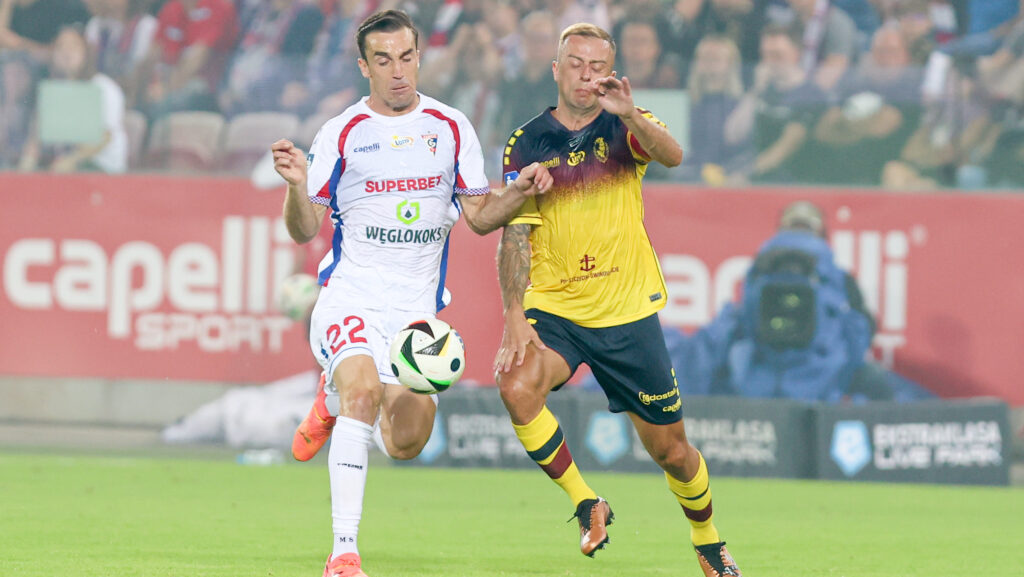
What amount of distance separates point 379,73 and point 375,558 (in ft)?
7.94

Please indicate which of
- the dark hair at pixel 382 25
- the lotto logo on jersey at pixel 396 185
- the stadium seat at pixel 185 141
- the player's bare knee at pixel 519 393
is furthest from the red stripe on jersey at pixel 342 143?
the stadium seat at pixel 185 141

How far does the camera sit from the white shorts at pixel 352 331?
7117 mm

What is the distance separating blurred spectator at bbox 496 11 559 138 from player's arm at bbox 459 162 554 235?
8206 millimetres

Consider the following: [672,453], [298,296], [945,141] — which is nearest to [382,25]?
[672,453]

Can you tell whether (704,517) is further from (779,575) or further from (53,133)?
(53,133)

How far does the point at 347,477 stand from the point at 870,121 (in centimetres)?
964

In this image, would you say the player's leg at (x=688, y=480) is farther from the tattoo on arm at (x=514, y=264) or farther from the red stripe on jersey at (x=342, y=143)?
the red stripe on jersey at (x=342, y=143)

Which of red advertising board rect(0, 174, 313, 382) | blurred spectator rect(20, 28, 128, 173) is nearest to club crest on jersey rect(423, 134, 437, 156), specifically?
red advertising board rect(0, 174, 313, 382)

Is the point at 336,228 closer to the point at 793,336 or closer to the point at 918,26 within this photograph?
the point at 793,336

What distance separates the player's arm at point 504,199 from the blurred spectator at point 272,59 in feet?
29.5

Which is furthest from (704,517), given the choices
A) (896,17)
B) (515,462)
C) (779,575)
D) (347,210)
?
(896,17)

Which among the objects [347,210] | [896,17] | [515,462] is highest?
[896,17]

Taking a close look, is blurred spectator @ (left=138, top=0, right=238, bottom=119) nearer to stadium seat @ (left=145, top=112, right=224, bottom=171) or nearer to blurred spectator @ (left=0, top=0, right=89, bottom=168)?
stadium seat @ (left=145, top=112, right=224, bottom=171)

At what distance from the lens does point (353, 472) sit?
6.82 meters
